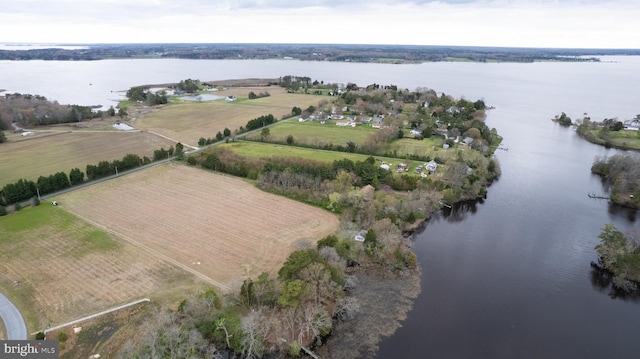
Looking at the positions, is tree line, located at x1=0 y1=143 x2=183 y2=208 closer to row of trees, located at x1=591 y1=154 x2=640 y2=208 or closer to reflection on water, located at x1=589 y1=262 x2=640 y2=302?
reflection on water, located at x1=589 y1=262 x2=640 y2=302

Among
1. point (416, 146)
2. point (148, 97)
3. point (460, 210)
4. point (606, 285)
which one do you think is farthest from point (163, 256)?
point (148, 97)

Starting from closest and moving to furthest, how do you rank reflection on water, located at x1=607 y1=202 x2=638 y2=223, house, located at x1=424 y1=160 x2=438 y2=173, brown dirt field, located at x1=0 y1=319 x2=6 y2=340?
1. brown dirt field, located at x1=0 y1=319 x2=6 y2=340
2. reflection on water, located at x1=607 y1=202 x2=638 y2=223
3. house, located at x1=424 y1=160 x2=438 y2=173

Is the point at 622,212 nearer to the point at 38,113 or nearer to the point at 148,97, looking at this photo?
the point at 38,113

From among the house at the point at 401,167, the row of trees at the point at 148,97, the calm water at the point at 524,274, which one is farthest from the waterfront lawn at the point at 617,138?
the row of trees at the point at 148,97

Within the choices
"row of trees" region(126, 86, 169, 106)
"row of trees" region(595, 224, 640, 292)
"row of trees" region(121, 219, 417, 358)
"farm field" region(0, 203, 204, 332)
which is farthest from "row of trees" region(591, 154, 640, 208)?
"row of trees" region(126, 86, 169, 106)

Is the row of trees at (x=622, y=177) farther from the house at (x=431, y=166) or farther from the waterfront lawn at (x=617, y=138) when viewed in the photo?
the house at (x=431, y=166)

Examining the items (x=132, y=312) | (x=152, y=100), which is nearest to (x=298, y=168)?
(x=132, y=312)
